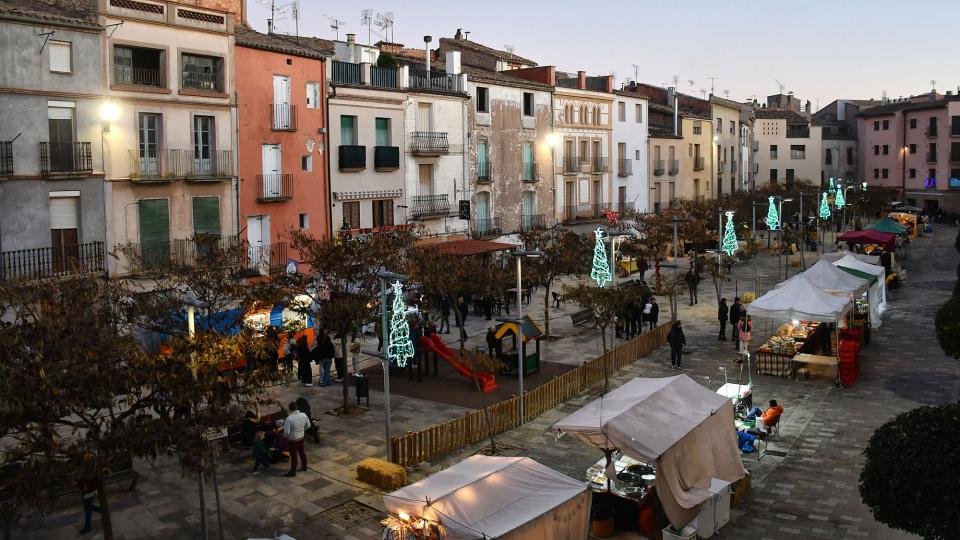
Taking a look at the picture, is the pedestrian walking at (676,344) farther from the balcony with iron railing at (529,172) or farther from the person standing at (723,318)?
the balcony with iron railing at (529,172)

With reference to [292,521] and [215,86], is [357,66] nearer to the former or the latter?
[215,86]

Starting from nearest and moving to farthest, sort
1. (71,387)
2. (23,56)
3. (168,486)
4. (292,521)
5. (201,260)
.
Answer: (71,387) → (292,521) → (168,486) → (201,260) → (23,56)

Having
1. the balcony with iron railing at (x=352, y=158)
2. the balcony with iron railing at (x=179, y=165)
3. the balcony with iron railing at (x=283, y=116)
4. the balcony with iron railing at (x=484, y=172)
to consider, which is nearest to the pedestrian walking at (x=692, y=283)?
the balcony with iron railing at (x=484, y=172)

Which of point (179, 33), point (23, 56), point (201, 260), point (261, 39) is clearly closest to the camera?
point (201, 260)

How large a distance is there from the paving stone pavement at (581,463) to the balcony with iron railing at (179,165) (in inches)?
399

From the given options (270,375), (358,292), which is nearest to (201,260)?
(358,292)

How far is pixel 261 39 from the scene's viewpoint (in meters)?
36.3

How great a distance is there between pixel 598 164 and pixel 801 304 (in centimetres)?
3512

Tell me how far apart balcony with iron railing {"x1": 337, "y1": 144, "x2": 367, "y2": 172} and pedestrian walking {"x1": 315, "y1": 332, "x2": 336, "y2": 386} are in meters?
14.8

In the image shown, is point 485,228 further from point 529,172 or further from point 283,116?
point 283,116

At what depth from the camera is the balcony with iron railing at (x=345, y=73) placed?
39562 millimetres

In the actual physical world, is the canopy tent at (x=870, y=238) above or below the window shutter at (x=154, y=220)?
below

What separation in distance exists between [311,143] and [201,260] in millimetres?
15800

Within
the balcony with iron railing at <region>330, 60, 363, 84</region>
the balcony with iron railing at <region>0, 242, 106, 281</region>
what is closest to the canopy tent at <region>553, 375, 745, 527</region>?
the balcony with iron railing at <region>0, 242, 106, 281</region>
